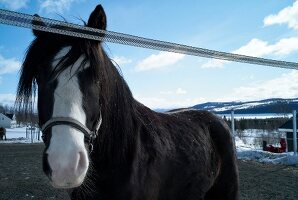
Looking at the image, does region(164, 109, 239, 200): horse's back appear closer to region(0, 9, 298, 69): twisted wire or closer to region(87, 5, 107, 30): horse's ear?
region(0, 9, 298, 69): twisted wire

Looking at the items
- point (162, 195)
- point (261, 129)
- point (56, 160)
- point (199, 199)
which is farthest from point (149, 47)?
point (261, 129)

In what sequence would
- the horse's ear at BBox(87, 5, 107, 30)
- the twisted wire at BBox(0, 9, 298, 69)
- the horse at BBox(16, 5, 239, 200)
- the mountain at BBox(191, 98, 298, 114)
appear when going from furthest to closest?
the mountain at BBox(191, 98, 298, 114) < the horse's ear at BBox(87, 5, 107, 30) < the twisted wire at BBox(0, 9, 298, 69) < the horse at BBox(16, 5, 239, 200)

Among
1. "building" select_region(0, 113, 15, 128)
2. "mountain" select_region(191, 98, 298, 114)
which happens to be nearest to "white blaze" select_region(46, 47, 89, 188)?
"mountain" select_region(191, 98, 298, 114)

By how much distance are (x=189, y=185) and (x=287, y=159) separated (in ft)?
31.2

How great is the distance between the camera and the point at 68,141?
1.64 meters

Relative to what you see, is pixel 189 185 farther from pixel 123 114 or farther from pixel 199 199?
pixel 123 114

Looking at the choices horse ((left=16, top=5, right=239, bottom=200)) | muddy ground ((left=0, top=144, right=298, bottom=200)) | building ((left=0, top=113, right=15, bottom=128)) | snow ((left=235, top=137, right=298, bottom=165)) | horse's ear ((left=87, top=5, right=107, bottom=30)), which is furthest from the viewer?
building ((left=0, top=113, right=15, bottom=128))

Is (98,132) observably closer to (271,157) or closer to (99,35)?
(99,35)

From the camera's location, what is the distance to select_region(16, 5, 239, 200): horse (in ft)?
5.54

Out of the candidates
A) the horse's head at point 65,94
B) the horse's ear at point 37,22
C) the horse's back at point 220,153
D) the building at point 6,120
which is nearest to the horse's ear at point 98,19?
the horse's head at point 65,94

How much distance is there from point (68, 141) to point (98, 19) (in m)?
0.97

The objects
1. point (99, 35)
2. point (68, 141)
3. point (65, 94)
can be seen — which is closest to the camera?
point (68, 141)

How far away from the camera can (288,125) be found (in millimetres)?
20016

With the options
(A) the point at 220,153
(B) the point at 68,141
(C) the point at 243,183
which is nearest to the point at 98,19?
(B) the point at 68,141
